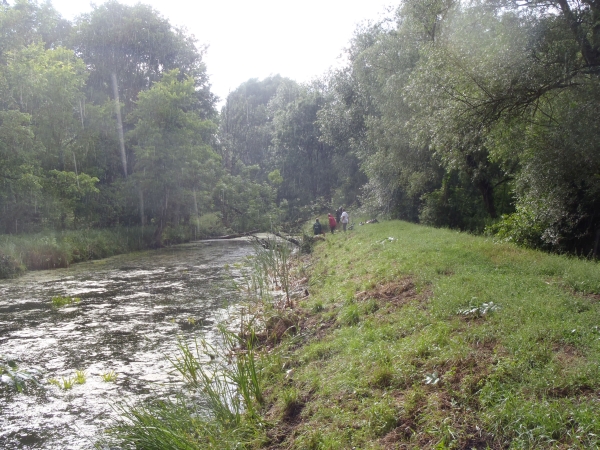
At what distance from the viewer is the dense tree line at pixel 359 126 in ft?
40.3

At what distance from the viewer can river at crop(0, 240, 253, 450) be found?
22.9 feet

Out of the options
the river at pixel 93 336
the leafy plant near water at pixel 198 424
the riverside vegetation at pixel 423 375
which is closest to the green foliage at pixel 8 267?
the river at pixel 93 336

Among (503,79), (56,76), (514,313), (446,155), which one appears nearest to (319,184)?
(56,76)

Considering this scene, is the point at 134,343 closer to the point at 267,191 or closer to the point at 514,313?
the point at 514,313

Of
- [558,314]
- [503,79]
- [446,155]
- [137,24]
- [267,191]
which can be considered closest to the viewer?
[558,314]

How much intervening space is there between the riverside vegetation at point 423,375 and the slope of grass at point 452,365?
0.06 feet

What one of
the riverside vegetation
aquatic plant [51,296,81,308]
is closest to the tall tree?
aquatic plant [51,296,81,308]

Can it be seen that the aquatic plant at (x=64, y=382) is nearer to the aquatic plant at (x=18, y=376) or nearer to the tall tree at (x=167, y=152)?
the aquatic plant at (x=18, y=376)

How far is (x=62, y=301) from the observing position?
14.7 meters

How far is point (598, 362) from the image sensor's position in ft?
17.0

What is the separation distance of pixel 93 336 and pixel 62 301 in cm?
419

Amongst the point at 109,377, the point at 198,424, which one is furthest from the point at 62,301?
the point at 198,424

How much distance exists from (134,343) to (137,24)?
36251mm

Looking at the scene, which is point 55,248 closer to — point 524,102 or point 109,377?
point 109,377
